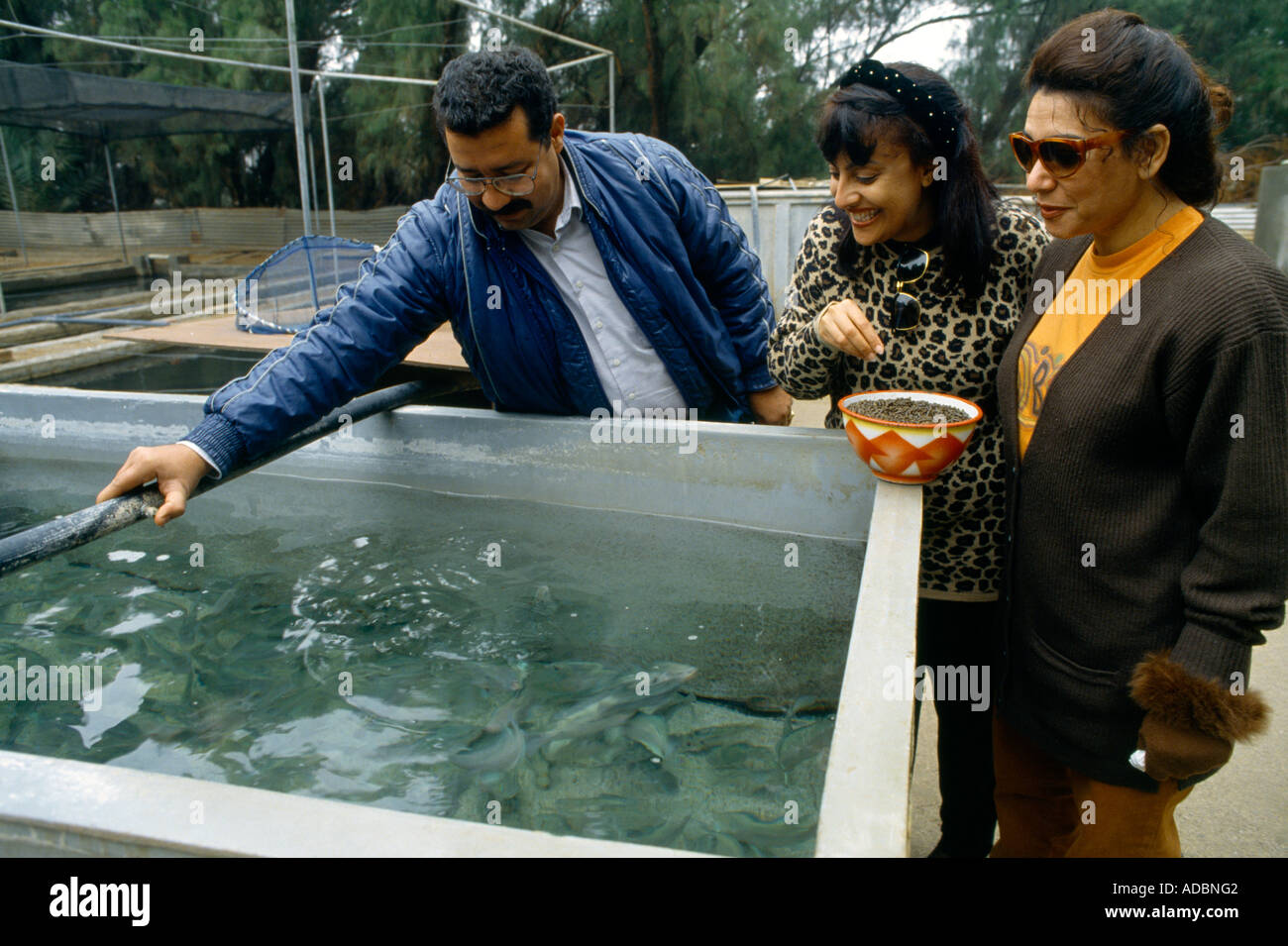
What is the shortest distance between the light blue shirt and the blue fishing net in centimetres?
317

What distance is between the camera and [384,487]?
3.01m

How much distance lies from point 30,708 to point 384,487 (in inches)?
45.4

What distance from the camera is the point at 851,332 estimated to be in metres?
1.67

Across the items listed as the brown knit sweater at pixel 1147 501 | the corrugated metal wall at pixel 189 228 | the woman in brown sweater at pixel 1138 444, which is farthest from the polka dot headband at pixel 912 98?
the corrugated metal wall at pixel 189 228

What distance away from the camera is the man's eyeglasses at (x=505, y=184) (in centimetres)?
219

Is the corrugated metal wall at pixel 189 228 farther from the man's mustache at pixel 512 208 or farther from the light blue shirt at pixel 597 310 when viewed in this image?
the man's mustache at pixel 512 208

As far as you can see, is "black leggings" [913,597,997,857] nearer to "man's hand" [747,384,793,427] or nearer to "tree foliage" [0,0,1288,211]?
"man's hand" [747,384,793,427]

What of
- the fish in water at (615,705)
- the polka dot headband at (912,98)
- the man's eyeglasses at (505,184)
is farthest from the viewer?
the man's eyeglasses at (505,184)

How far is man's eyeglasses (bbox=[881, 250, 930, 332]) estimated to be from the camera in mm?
1730

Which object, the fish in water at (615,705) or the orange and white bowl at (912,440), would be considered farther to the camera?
the fish in water at (615,705)

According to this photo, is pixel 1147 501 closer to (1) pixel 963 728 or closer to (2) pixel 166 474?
(1) pixel 963 728
